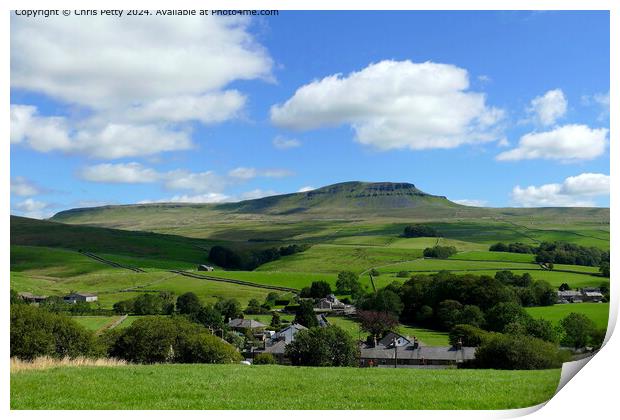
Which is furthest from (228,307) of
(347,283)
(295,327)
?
(347,283)

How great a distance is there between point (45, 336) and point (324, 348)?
759 cm

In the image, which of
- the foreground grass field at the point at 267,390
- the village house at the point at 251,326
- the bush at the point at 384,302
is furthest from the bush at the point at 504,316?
the village house at the point at 251,326

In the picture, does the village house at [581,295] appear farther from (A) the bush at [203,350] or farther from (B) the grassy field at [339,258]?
(A) the bush at [203,350]

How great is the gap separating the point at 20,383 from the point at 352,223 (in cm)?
1979

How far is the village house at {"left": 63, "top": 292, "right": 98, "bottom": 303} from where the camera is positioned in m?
16.1

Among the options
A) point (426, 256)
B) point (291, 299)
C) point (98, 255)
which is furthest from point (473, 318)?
point (98, 255)

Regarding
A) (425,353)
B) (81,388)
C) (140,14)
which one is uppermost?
(140,14)

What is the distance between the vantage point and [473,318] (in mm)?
15805

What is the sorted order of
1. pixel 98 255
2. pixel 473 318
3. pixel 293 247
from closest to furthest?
pixel 473 318 < pixel 98 255 < pixel 293 247

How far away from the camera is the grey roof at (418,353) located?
14.7 m

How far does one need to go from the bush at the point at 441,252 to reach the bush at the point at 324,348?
573cm

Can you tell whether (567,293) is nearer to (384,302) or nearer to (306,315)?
(384,302)

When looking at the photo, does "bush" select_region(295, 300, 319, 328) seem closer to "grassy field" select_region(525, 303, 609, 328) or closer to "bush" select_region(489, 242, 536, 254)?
"grassy field" select_region(525, 303, 609, 328)

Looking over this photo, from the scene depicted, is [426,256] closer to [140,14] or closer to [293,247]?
[293,247]
